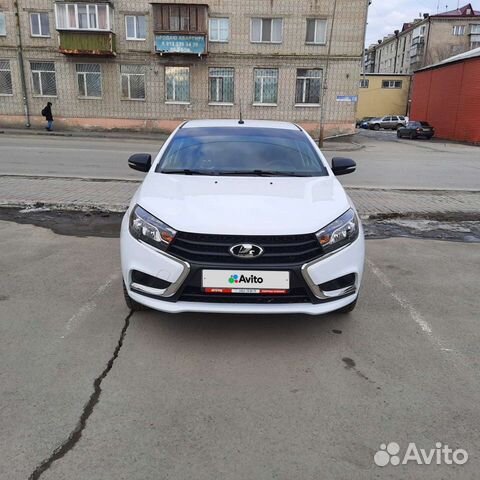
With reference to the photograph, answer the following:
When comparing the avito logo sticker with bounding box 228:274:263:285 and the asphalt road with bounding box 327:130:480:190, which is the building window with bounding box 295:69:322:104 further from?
the avito logo sticker with bounding box 228:274:263:285

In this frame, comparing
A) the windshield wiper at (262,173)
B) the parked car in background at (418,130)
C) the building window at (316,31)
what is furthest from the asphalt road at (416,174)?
the parked car in background at (418,130)

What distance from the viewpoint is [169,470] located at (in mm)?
2250

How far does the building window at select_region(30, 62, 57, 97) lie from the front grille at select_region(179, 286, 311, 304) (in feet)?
94.6

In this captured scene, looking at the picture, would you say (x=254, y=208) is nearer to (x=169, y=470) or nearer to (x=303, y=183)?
(x=303, y=183)

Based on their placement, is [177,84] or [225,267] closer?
[225,267]

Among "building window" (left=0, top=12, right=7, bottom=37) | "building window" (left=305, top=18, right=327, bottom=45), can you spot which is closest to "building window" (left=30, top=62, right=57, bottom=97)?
"building window" (left=0, top=12, right=7, bottom=37)

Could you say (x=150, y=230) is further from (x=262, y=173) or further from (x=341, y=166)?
(x=341, y=166)

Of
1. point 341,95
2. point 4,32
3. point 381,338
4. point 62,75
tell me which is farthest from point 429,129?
point 381,338

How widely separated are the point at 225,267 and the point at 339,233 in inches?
34.9

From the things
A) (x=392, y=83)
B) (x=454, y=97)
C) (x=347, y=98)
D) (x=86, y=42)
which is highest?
(x=86, y=42)

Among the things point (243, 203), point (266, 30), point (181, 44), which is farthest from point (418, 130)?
point (243, 203)

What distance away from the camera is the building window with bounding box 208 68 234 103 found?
27891 millimetres

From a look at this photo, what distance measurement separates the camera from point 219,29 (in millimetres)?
27266

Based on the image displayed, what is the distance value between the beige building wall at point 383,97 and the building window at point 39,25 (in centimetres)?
4209
